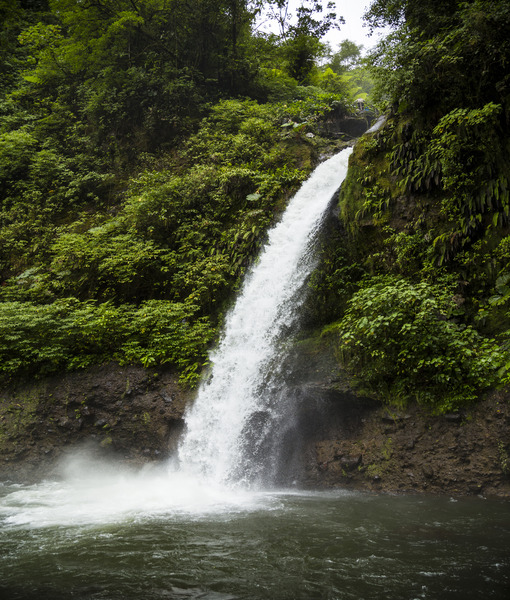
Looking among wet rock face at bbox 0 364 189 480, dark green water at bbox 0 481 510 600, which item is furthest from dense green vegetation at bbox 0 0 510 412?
dark green water at bbox 0 481 510 600

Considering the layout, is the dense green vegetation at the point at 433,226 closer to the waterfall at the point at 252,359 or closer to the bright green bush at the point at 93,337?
the waterfall at the point at 252,359

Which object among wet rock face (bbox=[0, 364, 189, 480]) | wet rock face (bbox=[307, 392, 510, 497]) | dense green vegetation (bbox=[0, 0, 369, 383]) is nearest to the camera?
wet rock face (bbox=[307, 392, 510, 497])

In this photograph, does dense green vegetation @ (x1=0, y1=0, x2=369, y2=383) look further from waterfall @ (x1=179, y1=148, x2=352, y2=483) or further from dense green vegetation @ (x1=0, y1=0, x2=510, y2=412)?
waterfall @ (x1=179, y1=148, x2=352, y2=483)

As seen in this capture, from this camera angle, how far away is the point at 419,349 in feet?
19.8

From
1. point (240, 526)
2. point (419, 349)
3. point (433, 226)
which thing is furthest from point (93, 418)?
point (433, 226)

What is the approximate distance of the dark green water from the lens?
122 inches

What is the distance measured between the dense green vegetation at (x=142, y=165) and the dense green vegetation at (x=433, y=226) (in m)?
3.39

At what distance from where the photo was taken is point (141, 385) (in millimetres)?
8617

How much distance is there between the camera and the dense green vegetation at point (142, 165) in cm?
923

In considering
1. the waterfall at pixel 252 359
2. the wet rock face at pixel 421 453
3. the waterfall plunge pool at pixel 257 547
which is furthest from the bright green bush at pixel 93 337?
the wet rock face at pixel 421 453

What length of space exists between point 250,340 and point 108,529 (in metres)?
4.63

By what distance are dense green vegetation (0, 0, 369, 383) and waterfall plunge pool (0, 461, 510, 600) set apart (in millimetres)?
3554

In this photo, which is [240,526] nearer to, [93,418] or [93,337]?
[93,418]

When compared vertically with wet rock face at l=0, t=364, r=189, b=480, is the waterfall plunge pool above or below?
below
